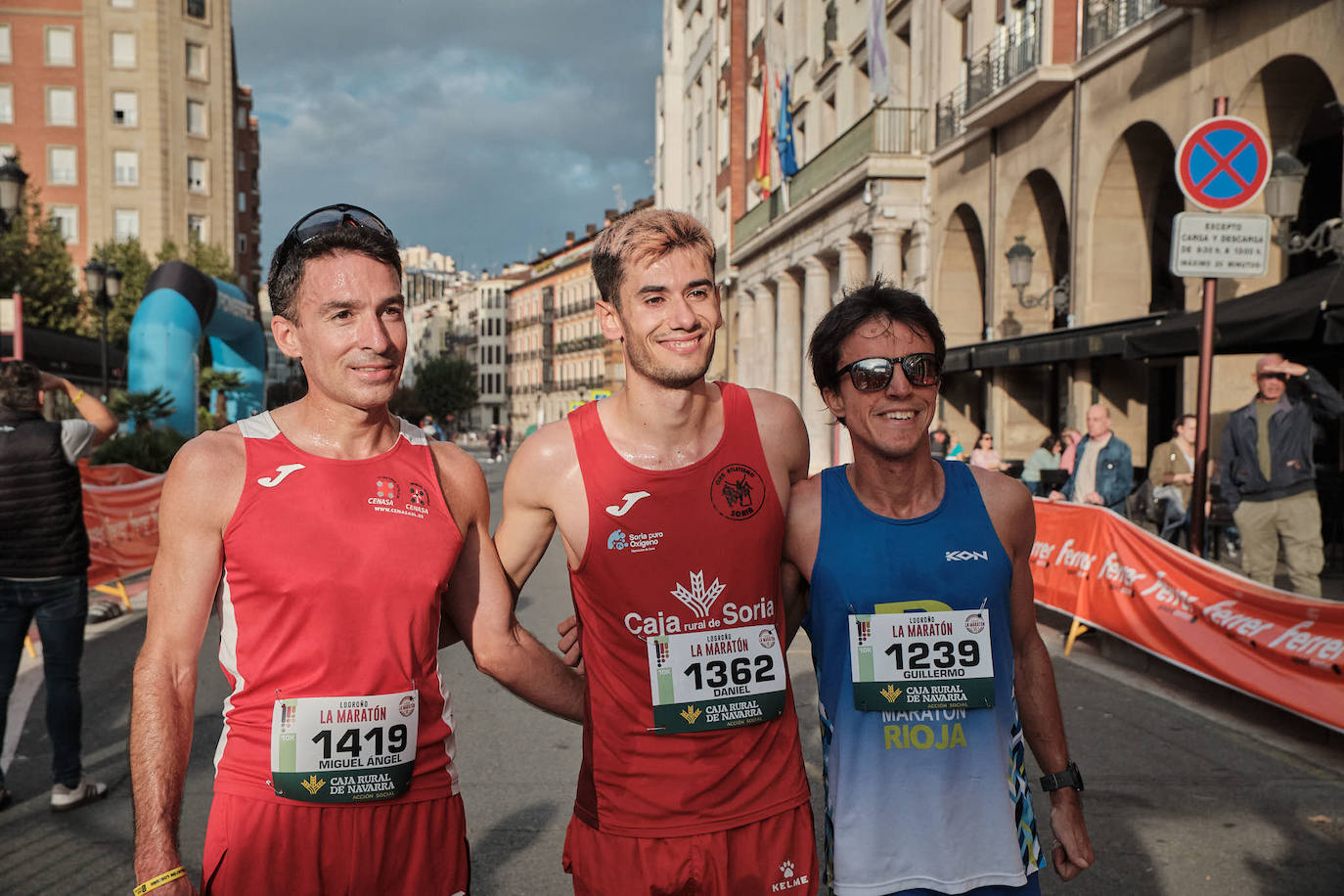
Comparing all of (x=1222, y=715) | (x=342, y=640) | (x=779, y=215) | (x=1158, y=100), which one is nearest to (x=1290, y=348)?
(x=1222, y=715)

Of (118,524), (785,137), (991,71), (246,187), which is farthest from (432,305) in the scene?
(118,524)

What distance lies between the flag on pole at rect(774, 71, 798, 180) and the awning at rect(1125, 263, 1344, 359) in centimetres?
2336

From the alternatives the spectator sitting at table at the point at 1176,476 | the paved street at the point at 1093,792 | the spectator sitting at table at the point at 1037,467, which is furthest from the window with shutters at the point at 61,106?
the spectator sitting at table at the point at 1176,476

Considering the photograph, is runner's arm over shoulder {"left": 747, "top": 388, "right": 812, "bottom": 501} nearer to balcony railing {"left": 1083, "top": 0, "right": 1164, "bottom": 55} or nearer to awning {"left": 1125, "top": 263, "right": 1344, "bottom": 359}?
awning {"left": 1125, "top": 263, "right": 1344, "bottom": 359}

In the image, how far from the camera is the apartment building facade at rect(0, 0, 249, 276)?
5650 cm

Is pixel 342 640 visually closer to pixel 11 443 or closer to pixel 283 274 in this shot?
pixel 283 274

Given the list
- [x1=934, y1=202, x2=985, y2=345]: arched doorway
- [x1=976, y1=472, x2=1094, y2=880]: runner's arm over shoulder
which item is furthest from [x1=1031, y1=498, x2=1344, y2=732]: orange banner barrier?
[x1=934, y1=202, x2=985, y2=345]: arched doorway

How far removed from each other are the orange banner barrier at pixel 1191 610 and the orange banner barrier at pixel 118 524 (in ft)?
28.1

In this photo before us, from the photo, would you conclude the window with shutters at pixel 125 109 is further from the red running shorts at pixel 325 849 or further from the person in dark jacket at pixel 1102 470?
the red running shorts at pixel 325 849

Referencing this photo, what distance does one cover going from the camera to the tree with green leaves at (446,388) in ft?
386

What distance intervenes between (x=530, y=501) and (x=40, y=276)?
125 ft

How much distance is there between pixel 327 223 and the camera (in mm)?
2885

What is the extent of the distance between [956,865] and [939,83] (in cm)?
2363

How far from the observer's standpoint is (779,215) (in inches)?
1341
